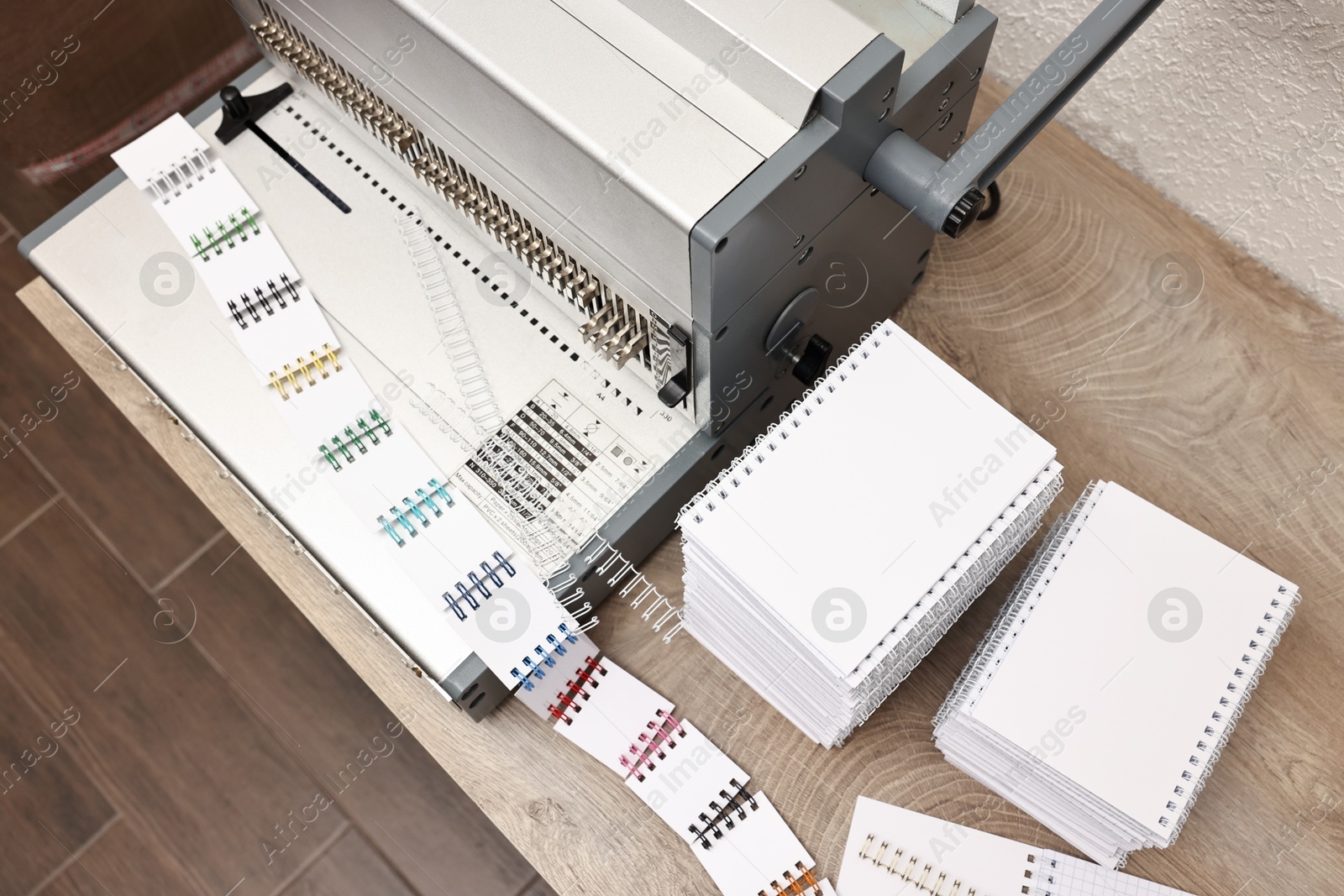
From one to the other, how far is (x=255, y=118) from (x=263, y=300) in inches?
10.8

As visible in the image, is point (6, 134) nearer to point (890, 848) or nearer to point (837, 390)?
point (837, 390)

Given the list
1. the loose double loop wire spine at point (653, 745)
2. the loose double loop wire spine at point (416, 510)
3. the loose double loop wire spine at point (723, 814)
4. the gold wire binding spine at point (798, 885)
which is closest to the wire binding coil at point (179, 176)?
the loose double loop wire spine at point (416, 510)

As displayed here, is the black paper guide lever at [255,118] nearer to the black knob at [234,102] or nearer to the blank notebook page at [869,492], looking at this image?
the black knob at [234,102]

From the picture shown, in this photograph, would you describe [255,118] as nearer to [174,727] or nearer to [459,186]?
[459,186]

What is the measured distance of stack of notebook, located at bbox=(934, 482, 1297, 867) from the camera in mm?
1069

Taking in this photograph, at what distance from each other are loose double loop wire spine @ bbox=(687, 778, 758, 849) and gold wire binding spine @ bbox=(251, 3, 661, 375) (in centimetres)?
49

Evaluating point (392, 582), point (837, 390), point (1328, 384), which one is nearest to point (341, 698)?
point (392, 582)

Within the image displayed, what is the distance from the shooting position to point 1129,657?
1.11 m

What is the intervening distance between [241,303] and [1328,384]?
137 centimetres

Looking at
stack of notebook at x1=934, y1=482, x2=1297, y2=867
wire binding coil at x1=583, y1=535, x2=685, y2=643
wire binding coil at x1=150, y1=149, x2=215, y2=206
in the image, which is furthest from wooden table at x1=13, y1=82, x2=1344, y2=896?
wire binding coil at x1=150, y1=149, x2=215, y2=206

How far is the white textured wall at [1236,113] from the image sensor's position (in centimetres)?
130

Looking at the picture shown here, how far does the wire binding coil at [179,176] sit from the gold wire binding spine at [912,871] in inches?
45.9

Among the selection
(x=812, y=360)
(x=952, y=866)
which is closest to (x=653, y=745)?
(x=952, y=866)

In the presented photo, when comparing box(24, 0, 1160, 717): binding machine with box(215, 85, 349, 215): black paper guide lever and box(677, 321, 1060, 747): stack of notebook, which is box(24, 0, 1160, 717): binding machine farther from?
box(677, 321, 1060, 747): stack of notebook
